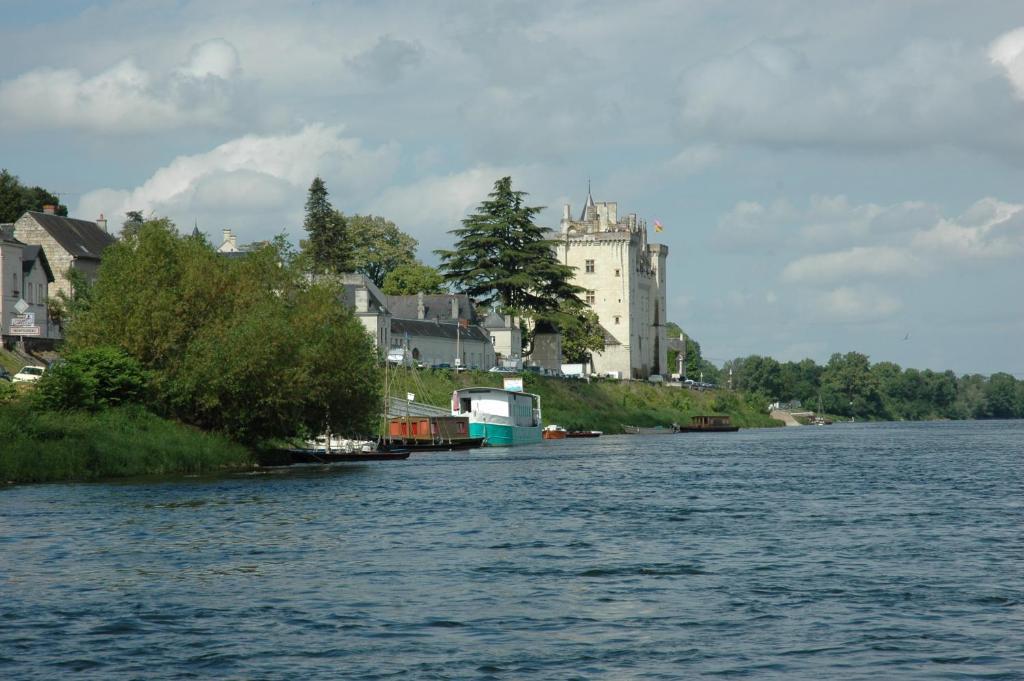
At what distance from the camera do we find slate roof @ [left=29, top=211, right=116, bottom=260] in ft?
338

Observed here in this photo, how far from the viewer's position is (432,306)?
14688cm

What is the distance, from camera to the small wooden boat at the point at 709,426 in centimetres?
15050

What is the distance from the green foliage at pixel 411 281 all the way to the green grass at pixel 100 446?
329 ft

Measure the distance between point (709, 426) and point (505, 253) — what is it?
3152cm

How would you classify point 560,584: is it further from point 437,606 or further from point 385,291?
point 385,291

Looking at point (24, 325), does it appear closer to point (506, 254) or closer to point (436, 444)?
point (436, 444)

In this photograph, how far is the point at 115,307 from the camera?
59.7 m

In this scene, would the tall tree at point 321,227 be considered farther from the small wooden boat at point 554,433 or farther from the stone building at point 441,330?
the small wooden boat at point 554,433

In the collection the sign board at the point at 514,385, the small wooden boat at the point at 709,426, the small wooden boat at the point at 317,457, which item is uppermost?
the sign board at the point at 514,385

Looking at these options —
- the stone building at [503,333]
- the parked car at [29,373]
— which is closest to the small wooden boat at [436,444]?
the parked car at [29,373]

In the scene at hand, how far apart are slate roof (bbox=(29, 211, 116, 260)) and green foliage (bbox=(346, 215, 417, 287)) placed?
59394 millimetres


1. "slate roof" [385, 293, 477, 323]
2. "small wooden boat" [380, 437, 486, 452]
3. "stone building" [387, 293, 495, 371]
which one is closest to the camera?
"small wooden boat" [380, 437, 486, 452]

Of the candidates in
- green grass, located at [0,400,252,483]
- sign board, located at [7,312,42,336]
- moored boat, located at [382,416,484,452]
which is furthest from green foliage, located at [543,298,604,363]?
green grass, located at [0,400,252,483]

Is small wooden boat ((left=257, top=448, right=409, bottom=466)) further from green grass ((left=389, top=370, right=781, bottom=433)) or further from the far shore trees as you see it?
the far shore trees
